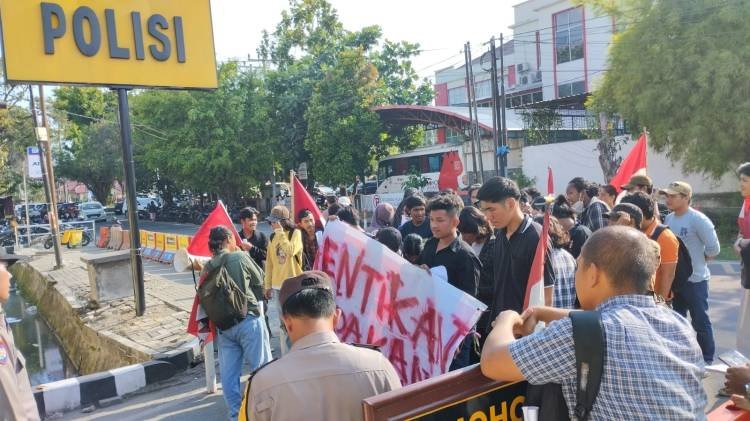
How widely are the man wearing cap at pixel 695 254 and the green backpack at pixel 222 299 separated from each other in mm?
3514

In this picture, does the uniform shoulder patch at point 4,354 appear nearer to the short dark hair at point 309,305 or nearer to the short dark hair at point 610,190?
the short dark hair at point 309,305

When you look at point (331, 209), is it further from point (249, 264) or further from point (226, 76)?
point (226, 76)

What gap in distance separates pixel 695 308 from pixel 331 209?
4.63 metres

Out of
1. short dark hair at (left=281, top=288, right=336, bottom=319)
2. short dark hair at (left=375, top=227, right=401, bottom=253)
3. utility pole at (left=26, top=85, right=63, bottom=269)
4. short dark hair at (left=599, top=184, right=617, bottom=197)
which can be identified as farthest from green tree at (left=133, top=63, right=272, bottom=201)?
short dark hair at (left=281, top=288, right=336, bottom=319)

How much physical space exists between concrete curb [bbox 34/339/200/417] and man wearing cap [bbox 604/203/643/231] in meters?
4.66

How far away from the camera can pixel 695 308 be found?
4.98m

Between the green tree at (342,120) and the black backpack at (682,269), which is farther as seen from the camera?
the green tree at (342,120)

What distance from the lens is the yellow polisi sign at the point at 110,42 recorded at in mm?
7418

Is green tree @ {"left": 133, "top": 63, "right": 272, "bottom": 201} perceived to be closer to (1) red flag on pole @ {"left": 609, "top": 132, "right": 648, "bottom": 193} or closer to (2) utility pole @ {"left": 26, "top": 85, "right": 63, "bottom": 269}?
(2) utility pole @ {"left": 26, "top": 85, "right": 63, "bottom": 269}

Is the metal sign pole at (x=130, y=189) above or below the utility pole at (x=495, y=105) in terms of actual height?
below

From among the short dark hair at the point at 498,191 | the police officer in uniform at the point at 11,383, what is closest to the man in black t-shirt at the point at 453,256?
the short dark hair at the point at 498,191

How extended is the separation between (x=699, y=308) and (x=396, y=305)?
9.49 ft

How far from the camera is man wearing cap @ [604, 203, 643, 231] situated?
13.8ft

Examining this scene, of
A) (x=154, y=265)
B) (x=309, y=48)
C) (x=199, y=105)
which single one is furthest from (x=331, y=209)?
(x=309, y=48)
